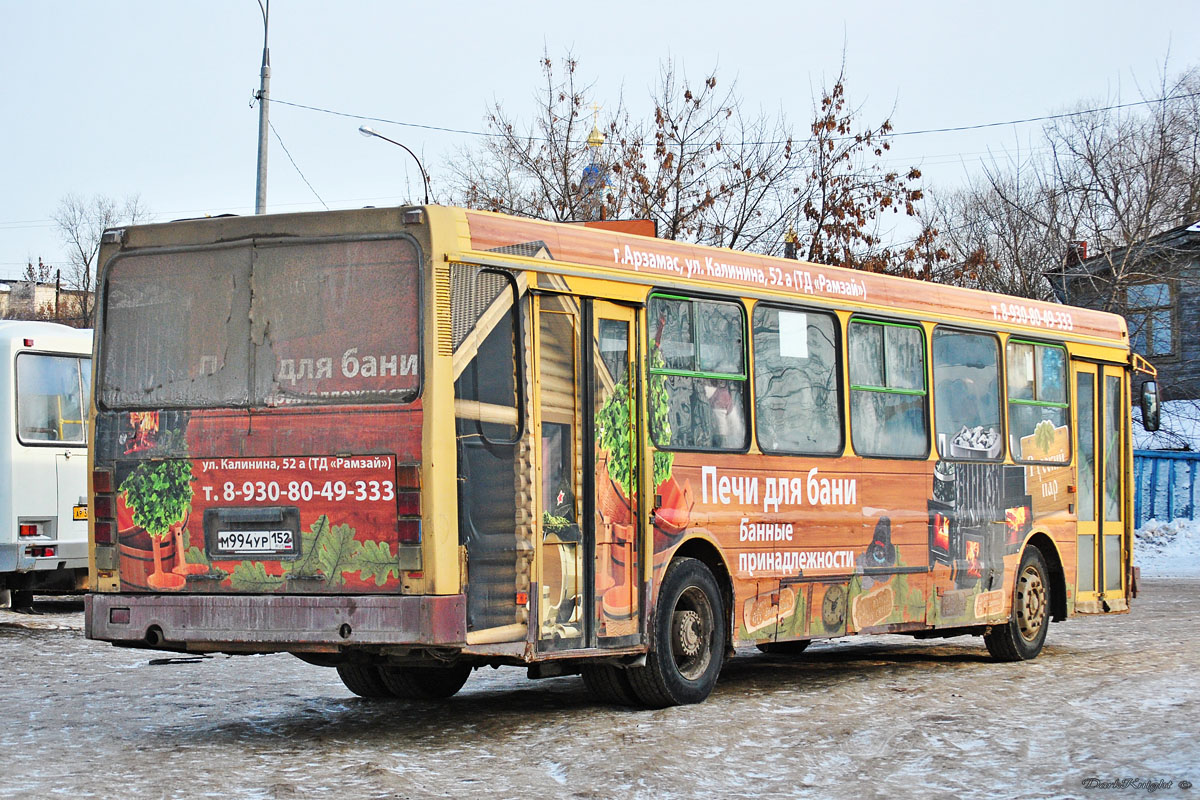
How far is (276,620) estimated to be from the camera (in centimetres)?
867

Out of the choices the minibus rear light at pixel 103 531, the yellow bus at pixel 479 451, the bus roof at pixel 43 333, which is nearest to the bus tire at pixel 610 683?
the yellow bus at pixel 479 451

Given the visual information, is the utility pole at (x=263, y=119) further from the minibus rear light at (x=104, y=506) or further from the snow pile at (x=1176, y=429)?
the snow pile at (x=1176, y=429)

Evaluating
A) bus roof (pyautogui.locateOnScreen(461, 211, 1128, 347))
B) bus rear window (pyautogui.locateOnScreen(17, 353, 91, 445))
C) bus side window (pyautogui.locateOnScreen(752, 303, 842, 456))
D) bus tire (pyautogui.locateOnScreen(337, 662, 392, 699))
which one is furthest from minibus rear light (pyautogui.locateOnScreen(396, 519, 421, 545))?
bus rear window (pyautogui.locateOnScreen(17, 353, 91, 445))

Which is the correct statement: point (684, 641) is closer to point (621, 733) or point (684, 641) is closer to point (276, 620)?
point (621, 733)

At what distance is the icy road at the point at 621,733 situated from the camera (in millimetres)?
7672

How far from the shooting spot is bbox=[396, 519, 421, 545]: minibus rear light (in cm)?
845

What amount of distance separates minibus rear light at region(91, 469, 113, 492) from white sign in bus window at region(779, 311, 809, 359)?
4520mm

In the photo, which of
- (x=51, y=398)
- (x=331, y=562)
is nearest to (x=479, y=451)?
(x=331, y=562)

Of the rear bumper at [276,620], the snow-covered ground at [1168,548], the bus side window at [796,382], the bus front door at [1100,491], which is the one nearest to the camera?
the rear bumper at [276,620]

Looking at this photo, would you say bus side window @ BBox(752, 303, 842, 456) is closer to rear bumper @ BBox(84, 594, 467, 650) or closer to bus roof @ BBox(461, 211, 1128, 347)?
bus roof @ BBox(461, 211, 1128, 347)

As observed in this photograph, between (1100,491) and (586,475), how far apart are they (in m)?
6.88

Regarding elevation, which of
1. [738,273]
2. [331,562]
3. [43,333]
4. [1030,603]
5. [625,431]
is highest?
[43,333]

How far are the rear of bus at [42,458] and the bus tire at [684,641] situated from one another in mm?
9102

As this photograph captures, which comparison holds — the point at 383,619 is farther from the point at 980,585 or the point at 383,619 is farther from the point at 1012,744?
the point at 980,585
